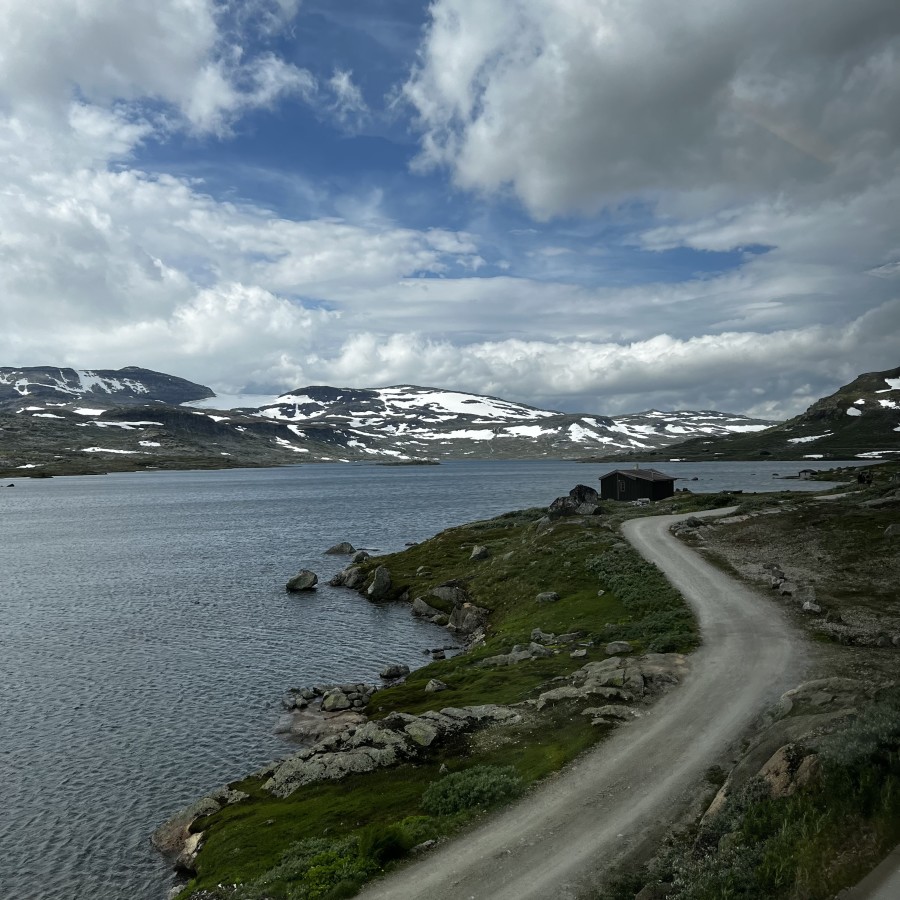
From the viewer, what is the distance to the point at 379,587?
235 ft

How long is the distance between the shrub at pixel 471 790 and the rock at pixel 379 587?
48.8 metres

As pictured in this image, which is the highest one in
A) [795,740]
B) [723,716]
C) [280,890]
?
[795,740]

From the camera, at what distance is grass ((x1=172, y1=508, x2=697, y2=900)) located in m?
19.7

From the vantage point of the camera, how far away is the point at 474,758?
82.7ft

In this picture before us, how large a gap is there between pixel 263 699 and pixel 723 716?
29.7 m

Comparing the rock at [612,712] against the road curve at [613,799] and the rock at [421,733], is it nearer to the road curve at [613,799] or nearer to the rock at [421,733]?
the road curve at [613,799]

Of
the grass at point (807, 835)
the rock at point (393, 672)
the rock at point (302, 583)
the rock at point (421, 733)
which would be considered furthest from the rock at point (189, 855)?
the rock at point (302, 583)

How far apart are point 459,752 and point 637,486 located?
3876 inches

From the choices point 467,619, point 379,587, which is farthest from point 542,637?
point 379,587

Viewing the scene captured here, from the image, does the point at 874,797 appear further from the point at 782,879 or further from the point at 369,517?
the point at 369,517

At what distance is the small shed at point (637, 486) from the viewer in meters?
116

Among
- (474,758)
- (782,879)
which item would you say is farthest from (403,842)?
(782,879)

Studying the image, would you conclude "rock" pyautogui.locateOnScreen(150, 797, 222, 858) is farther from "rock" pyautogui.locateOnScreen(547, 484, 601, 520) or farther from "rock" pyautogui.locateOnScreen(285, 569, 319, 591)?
"rock" pyautogui.locateOnScreen(547, 484, 601, 520)

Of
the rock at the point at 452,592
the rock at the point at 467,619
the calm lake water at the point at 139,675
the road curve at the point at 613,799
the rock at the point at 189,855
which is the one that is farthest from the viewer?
the rock at the point at 452,592
